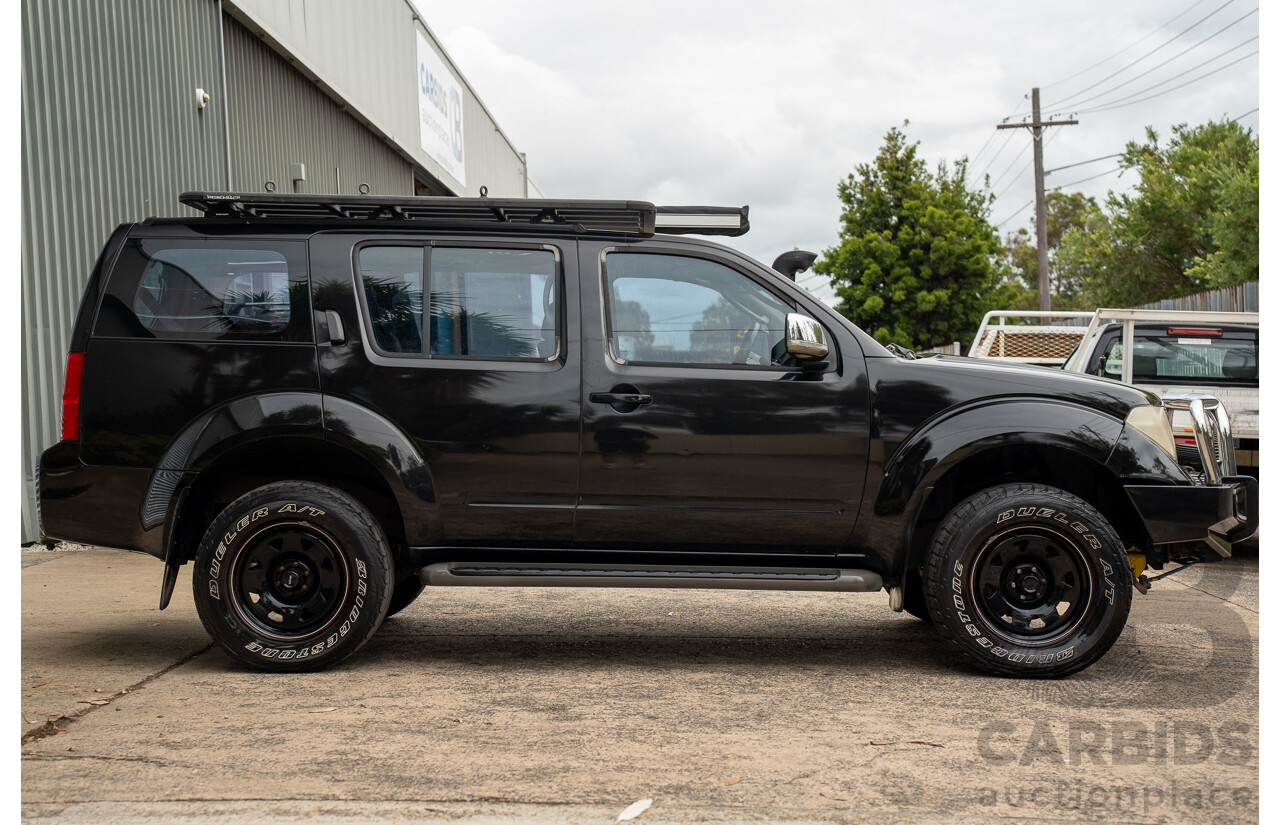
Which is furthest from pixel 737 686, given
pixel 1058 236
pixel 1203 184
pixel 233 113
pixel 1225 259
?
pixel 1058 236

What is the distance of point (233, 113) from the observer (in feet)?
39.5

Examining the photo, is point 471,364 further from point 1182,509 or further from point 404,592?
point 1182,509

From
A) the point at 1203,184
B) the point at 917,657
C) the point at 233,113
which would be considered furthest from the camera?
the point at 1203,184

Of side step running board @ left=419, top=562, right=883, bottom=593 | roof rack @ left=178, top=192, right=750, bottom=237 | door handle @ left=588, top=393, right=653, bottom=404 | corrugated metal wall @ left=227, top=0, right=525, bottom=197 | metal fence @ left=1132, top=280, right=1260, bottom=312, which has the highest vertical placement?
corrugated metal wall @ left=227, top=0, right=525, bottom=197

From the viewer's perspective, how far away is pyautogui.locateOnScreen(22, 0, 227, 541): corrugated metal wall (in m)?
8.21

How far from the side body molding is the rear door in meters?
1.38

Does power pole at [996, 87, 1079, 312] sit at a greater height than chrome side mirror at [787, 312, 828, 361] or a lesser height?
greater

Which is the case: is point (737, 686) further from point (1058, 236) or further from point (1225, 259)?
point (1058, 236)

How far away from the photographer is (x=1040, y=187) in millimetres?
33406

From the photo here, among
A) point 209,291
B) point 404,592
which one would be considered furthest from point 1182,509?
point 209,291

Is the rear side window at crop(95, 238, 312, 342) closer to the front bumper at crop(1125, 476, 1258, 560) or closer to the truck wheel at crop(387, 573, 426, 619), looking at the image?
the truck wheel at crop(387, 573, 426, 619)

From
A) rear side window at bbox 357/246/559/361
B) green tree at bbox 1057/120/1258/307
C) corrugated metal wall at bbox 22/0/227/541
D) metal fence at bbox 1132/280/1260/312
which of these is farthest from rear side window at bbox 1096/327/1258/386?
green tree at bbox 1057/120/1258/307

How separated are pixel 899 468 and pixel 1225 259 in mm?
25851

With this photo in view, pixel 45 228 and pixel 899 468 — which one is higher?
pixel 45 228
